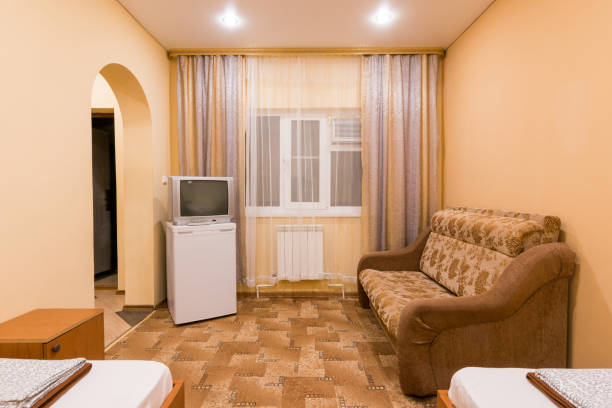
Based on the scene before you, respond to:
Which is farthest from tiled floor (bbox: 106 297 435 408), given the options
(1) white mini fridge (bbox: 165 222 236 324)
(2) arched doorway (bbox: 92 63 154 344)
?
(2) arched doorway (bbox: 92 63 154 344)

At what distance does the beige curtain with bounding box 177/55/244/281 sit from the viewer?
3369 mm

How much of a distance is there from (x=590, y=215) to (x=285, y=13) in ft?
8.63

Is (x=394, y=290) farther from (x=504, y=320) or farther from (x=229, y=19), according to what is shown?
(x=229, y=19)


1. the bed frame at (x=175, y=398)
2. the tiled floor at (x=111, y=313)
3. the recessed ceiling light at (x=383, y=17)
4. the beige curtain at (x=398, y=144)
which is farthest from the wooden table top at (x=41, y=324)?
the recessed ceiling light at (x=383, y=17)

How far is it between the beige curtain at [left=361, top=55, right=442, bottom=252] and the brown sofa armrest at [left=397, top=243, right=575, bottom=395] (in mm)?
1641

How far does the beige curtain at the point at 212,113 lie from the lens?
11.1 ft

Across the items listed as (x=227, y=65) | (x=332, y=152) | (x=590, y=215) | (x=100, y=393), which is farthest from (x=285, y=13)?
(x=100, y=393)

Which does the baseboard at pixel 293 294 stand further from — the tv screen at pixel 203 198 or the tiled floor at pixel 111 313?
the tiled floor at pixel 111 313

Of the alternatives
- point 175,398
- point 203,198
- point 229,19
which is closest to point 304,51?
point 229,19

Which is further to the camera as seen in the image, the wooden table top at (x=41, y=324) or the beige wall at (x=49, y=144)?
→ the beige wall at (x=49, y=144)

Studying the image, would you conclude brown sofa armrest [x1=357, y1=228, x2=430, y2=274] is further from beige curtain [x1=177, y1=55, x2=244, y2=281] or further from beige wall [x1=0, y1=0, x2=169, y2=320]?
beige wall [x1=0, y1=0, x2=169, y2=320]

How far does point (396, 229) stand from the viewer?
3395mm

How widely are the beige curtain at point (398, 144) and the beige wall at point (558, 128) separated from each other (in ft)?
1.98

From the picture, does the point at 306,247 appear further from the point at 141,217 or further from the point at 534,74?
the point at 534,74
